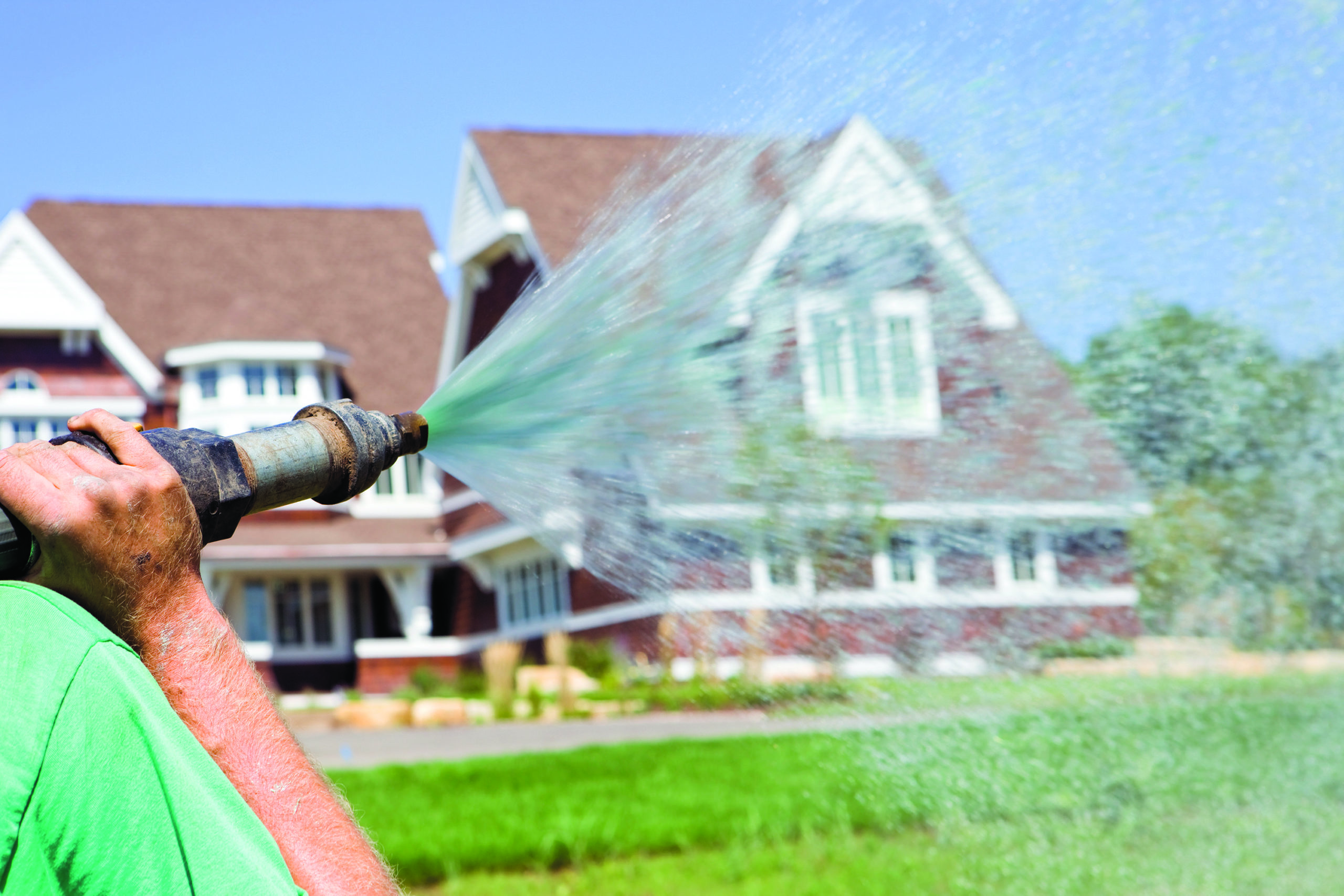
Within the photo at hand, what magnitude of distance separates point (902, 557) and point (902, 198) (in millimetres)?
1087

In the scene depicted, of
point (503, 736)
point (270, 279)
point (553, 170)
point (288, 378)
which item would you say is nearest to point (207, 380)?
point (288, 378)

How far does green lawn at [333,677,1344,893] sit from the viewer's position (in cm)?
369

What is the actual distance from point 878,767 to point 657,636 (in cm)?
1612

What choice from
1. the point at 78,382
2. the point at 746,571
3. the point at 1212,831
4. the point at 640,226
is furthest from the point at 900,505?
the point at 78,382

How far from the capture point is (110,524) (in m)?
1.25

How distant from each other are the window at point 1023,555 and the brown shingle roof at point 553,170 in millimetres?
19507

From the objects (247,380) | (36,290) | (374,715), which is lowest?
(374,715)

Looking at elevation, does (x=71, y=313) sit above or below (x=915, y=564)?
above

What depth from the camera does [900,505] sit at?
10.3 ft

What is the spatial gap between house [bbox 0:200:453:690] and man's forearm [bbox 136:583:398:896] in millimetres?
23835

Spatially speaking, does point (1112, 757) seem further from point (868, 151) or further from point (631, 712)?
point (631, 712)

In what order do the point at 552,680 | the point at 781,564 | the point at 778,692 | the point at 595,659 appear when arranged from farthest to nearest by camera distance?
1. the point at 595,659
2. the point at 552,680
3. the point at 778,692
4. the point at 781,564

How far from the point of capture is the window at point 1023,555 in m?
3.50

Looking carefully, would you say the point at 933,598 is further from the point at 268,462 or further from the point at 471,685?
the point at 471,685
